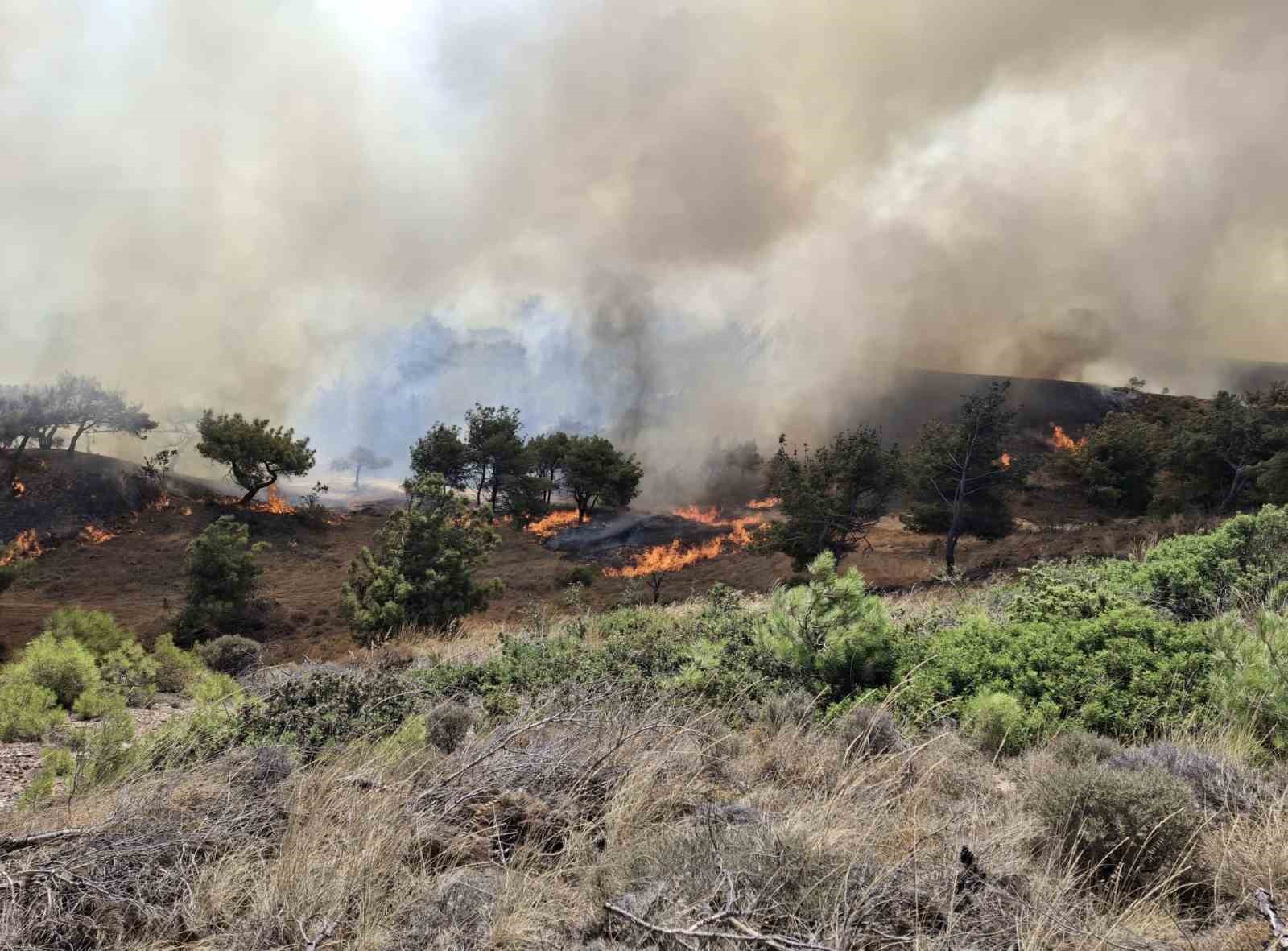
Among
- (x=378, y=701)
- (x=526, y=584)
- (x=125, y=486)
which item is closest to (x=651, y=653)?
(x=378, y=701)

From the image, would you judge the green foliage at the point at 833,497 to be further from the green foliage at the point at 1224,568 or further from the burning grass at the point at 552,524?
the burning grass at the point at 552,524

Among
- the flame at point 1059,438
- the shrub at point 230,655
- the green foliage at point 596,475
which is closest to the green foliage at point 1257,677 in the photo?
the shrub at point 230,655

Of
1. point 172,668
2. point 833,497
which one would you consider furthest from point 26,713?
point 833,497

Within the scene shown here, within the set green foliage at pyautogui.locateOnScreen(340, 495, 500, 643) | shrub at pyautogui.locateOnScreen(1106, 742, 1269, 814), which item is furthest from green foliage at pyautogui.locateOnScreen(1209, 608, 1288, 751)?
green foliage at pyautogui.locateOnScreen(340, 495, 500, 643)

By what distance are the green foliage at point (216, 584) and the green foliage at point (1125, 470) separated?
50.6 meters

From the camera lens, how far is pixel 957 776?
165 inches

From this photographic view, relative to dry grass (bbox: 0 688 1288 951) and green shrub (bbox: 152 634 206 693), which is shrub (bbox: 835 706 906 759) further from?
green shrub (bbox: 152 634 206 693)

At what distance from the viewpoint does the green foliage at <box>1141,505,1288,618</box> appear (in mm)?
8281

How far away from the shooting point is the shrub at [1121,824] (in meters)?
3.21

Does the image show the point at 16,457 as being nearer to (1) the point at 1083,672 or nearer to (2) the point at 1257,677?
(1) the point at 1083,672

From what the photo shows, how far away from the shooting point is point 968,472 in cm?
3288

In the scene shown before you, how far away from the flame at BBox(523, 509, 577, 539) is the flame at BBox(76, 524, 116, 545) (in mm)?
29917

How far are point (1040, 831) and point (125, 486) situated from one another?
63.3 meters

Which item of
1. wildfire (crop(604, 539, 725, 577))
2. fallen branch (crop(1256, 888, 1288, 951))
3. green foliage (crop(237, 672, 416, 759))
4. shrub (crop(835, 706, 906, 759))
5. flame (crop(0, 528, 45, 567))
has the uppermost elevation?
fallen branch (crop(1256, 888, 1288, 951))
